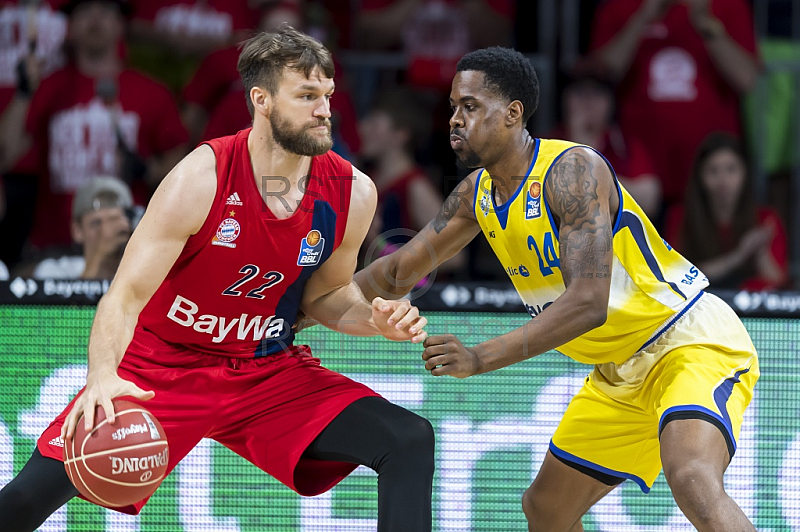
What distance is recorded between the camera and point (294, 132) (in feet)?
13.1

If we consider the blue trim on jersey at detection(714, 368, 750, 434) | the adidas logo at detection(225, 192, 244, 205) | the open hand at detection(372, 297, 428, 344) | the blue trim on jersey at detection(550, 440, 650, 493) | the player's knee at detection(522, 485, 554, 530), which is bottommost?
the player's knee at detection(522, 485, 554, 530)

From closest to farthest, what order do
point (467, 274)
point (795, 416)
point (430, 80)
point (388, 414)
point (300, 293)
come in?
point (388, 414), point (300, 293), point (795, 416), point (467, 274), point (430, 80)

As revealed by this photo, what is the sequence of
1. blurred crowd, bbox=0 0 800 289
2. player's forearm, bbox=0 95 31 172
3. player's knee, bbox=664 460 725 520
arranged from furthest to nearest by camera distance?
player's forearm, bbox=0 95 31 172 < blurred crowd, bbox=0 0 800 289 < player's knee, bbox=664 460 725 520

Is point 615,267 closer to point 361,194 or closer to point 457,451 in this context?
point 361,194

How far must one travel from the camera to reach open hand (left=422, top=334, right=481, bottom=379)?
3646 millimetres

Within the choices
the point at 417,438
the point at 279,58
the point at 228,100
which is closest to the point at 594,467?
the point at 417,438

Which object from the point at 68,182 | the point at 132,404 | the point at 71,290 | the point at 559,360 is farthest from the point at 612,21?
the point at 132,404

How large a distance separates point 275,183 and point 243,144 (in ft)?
0.64

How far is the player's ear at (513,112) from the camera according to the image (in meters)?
4.13

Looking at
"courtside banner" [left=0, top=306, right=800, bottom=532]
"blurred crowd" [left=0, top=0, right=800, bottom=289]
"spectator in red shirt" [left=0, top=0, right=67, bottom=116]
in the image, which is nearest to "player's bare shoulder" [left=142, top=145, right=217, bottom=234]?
"courtside banner" [left=0, top=306, right=800, bottom=532]

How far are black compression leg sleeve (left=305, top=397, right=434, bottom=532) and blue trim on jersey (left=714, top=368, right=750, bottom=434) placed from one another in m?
1.05

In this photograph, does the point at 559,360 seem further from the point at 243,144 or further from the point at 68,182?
the point at 68,182

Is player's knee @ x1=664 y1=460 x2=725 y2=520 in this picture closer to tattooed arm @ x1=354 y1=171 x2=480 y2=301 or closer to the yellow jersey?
the yellow jersey

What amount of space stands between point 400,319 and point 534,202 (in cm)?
74
